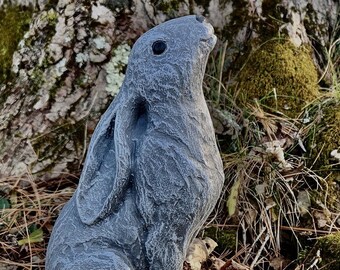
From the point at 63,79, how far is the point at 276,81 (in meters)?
1.13

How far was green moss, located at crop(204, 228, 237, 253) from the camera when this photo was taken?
10.8 feet

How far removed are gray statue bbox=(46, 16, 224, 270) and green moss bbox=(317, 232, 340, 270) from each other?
103cm

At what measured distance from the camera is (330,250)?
122 inches

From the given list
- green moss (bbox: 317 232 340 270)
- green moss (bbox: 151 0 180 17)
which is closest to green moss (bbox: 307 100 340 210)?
green moss (bbox: 317 232 340 270)

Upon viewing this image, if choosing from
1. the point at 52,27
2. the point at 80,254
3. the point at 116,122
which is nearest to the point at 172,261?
the point at 80,254

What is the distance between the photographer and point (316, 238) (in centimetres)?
323

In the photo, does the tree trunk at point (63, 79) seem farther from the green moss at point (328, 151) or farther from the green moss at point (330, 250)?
the green moss at point (330, 250)

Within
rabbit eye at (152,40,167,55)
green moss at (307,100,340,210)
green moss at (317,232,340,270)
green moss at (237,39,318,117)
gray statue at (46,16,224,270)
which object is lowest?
green moss at (317,232,340,270)

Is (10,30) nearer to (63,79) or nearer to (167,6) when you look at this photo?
(63,79)

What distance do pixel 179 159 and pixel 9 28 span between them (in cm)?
179

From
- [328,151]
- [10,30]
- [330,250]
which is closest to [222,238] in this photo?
[330,250]

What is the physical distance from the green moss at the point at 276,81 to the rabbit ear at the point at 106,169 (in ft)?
5.10

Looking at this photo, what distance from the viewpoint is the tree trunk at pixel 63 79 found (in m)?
3.50

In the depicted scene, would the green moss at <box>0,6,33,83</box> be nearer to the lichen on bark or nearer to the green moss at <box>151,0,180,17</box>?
the lichen on bark
